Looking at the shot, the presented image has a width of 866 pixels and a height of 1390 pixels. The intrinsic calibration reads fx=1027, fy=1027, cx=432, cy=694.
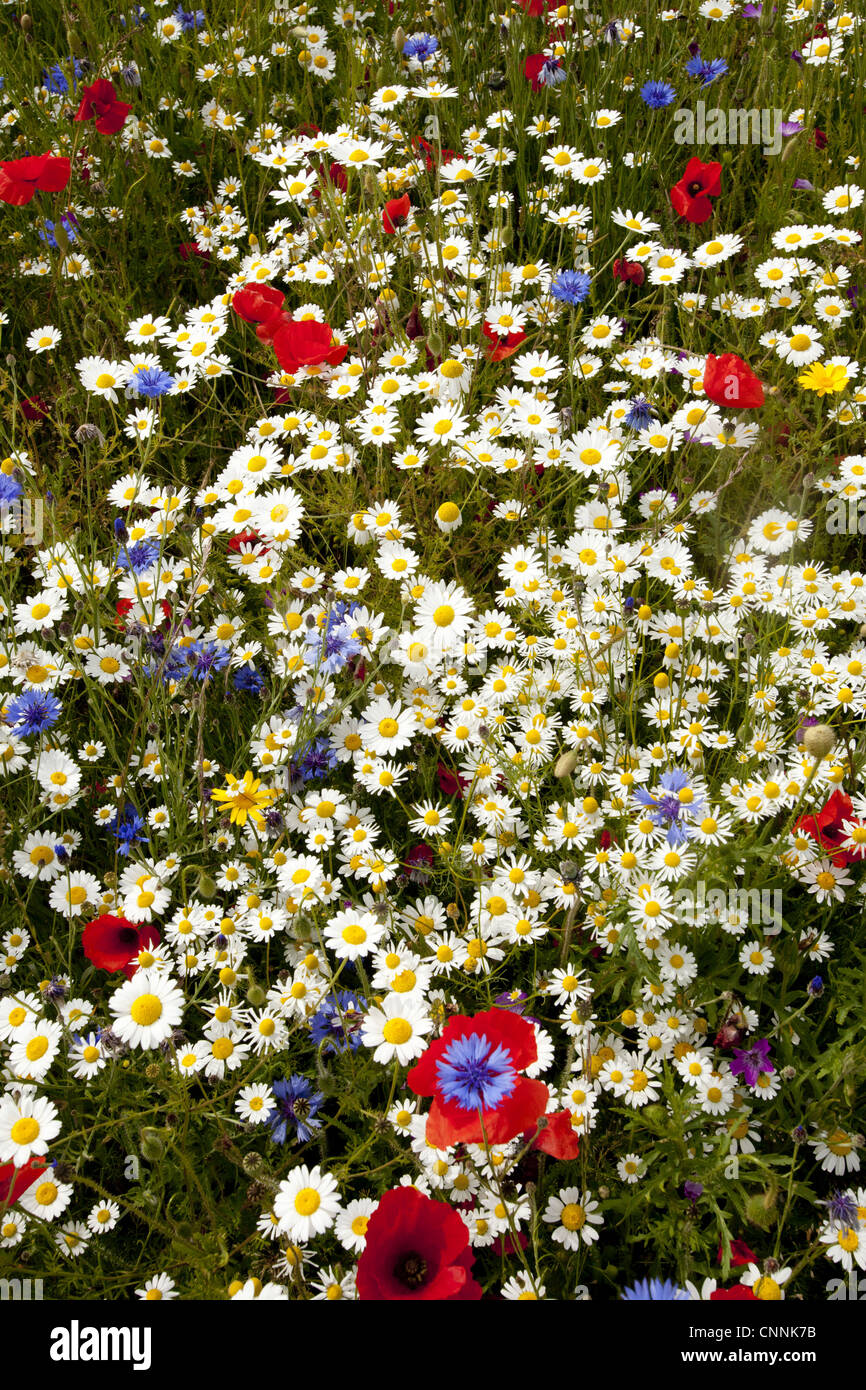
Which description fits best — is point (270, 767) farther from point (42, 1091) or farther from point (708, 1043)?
point (708, 1043)

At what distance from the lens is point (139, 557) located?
7.93 feet

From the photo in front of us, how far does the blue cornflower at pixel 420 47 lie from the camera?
122 inches

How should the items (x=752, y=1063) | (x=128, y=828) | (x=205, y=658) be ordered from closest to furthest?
(x=752, y=1063) < (x=128, y=828) < (x=205, y=658)

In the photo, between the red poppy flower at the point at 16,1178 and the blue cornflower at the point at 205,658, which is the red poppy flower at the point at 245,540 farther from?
the red poppy flower at the point at 16,1178

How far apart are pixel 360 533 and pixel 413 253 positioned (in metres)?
1.04

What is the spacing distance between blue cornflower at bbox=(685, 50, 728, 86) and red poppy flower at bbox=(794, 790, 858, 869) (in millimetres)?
2396

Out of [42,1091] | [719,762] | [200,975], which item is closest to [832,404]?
[719,762]

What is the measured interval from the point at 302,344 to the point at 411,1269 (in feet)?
6.12

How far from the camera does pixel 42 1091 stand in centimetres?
181

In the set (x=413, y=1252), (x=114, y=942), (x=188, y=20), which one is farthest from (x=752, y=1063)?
(x=188, y=20)

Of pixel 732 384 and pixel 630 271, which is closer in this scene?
pixel 732 384

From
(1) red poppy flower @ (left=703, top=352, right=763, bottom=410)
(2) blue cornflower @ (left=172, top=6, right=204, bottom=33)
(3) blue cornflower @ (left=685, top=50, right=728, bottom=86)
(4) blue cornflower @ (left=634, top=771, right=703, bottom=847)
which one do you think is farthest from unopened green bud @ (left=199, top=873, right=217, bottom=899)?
(2) blue cornflower @ (left=172, top=6, right=204, bottom=33)

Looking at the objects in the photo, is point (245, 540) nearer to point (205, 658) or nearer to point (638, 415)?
point (205, 658)

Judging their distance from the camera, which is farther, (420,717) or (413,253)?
(413,253)
